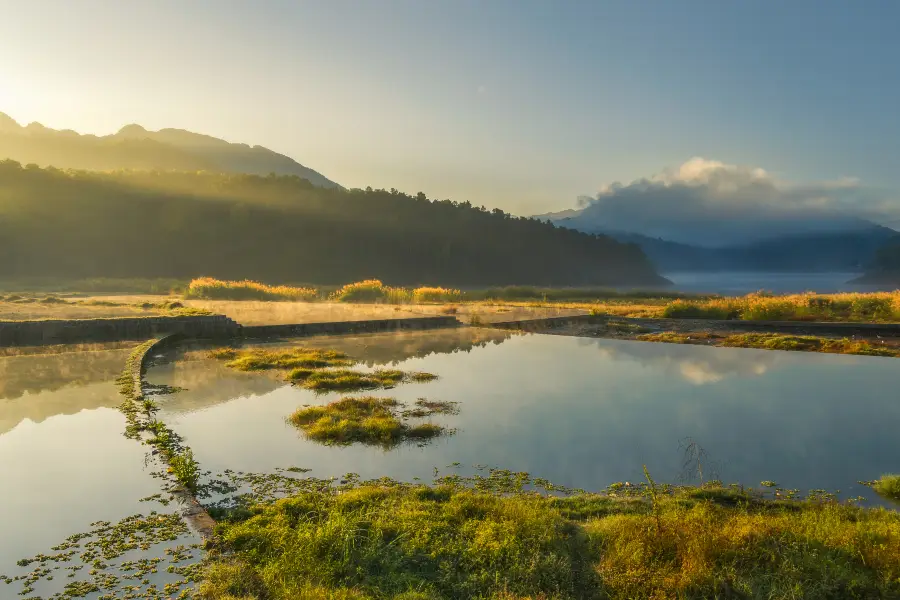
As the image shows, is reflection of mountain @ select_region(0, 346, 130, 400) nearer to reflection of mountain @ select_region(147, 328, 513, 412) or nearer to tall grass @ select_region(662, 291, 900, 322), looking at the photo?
reflection of mountain @ select_region(147, 328, 513, 412)

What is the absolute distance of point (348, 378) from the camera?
48.5 feet

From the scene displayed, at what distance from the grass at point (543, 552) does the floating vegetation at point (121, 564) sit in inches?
13.2

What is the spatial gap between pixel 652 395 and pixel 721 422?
2415 mm

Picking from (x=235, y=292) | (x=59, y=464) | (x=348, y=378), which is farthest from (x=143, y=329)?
(x=235, y=292)

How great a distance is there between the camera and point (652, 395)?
13672mm

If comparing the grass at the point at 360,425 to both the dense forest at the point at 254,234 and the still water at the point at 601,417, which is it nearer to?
the still water at the point at 601,417

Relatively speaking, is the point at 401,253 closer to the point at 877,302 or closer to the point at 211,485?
the point at 877,302

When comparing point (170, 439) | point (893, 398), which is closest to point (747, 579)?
point (170, 439)

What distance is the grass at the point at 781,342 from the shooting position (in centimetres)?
1989

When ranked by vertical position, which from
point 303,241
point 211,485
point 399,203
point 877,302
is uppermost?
point 399,203

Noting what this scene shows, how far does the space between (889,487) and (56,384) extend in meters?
16.8

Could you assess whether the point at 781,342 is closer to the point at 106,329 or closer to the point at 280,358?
the point at 280,358

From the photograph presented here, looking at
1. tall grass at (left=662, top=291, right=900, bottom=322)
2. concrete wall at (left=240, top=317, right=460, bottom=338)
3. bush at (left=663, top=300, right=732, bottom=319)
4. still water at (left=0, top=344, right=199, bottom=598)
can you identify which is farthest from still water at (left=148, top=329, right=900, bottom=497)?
bush at (left=663, top=300, right=732, bottom=319)

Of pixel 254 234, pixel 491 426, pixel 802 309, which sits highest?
pixel 254 234
